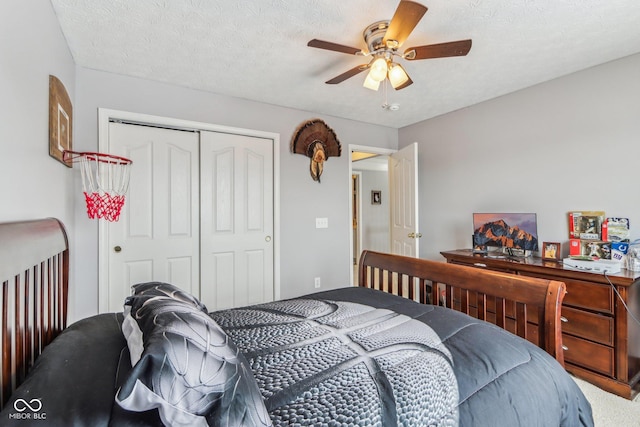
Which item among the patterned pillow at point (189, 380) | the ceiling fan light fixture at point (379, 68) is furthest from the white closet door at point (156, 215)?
the patterned pillow at point (189, 380)

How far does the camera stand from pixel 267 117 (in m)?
3.27

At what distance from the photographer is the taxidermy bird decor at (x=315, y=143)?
11.3ft

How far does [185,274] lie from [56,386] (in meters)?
2.26

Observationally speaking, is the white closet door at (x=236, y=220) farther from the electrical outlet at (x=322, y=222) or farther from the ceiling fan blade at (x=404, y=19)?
the ceiling fan blade at (x=404, y=19)

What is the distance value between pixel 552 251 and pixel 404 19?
2335mm

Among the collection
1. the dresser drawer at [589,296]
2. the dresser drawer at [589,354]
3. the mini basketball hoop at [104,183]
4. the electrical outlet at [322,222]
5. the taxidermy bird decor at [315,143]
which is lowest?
the dresser drawer at [589,354]

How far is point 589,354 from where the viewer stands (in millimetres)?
2121

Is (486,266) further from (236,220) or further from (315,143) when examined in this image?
(236,220)

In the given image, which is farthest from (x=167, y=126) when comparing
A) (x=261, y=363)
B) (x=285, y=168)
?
(x=261, y=363)

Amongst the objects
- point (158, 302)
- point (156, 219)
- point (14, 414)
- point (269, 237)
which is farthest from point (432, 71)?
point (14, 414)

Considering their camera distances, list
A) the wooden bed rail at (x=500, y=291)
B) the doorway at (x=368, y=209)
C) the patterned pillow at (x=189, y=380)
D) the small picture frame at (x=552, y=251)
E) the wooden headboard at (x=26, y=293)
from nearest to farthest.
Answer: the patterned pillow at (x=189, y=380) < the wooden headboard at (x=26, y=293) < the wooden bed rail at (x=500, y=291) < the small picture frame at (x=552, y=251) < the doorway at (x=368, y=209)

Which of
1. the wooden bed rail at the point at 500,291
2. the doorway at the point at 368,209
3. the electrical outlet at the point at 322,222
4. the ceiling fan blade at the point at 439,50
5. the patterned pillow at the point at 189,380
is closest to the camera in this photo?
the patterned pillow at the point at 189,380

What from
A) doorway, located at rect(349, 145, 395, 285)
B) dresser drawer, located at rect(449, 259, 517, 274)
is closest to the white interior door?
dresser drawer, located at rect(449, 259, 517, 274)

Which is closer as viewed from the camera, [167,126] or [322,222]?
[167,126]
